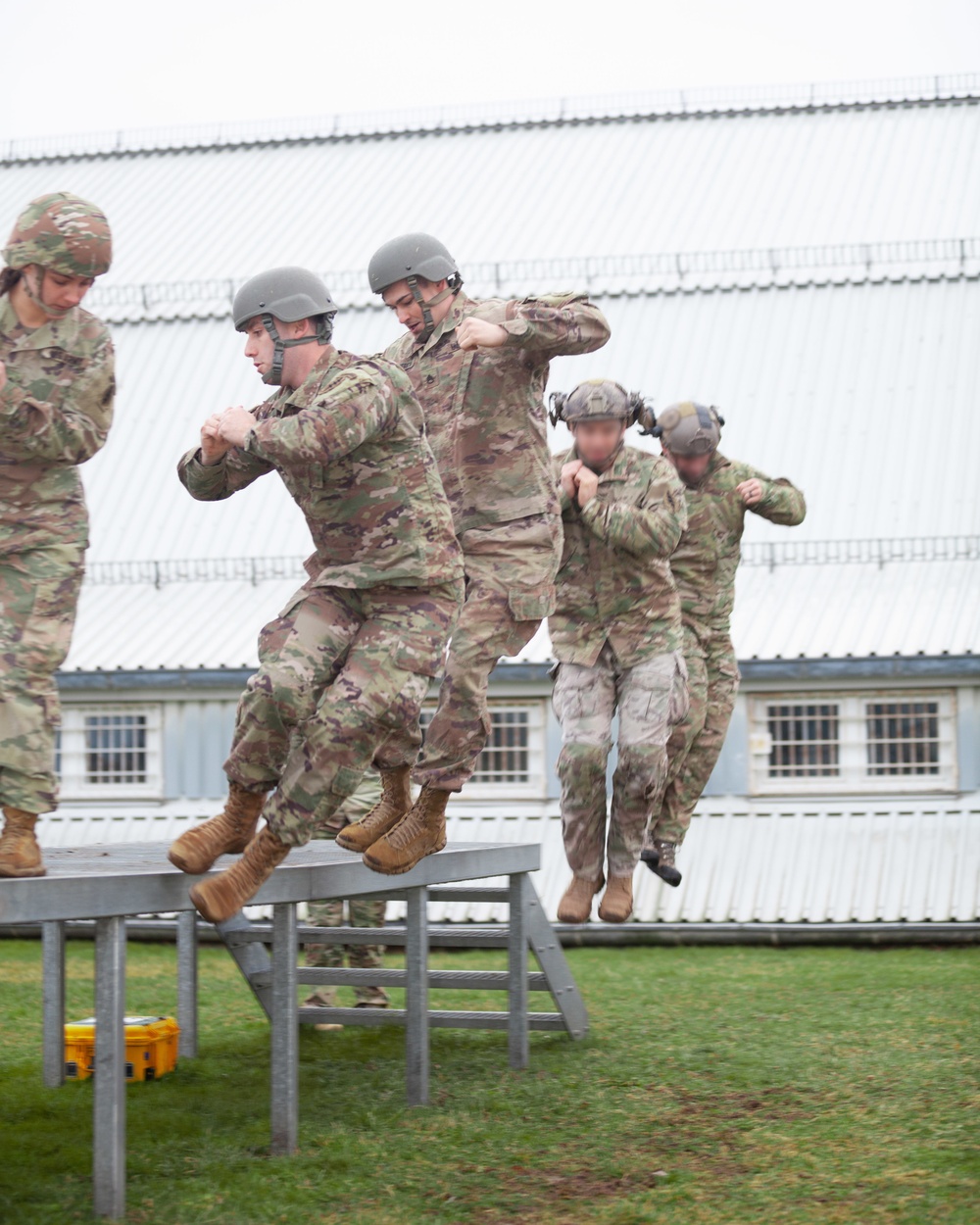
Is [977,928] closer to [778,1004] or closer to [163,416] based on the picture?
[778,1004]

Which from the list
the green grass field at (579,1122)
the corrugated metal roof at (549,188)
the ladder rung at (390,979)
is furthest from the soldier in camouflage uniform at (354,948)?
the corrugated metal roof at (549,188)

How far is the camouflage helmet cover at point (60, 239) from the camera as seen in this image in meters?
6.14

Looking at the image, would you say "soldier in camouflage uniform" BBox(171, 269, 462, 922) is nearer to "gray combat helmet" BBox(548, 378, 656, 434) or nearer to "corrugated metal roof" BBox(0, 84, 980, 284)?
"gray combat helmet" BBox(548, 378, 656, 434)

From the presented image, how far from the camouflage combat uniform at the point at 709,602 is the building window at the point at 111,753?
785cm

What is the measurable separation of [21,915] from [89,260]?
7.56 feet

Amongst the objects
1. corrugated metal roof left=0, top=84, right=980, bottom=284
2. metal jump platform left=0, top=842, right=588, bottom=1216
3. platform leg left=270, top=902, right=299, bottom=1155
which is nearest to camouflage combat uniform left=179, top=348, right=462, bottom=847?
metal jump platform left=0, top=842, right=588, bottom=1216

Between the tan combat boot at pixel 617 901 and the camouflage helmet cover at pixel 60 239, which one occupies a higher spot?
the camouflage helmet cover at pixel 60 239

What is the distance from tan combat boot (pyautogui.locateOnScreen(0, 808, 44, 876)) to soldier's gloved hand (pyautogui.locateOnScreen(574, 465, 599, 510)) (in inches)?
136

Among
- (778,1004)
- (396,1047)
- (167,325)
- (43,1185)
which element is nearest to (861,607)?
(778,1004)

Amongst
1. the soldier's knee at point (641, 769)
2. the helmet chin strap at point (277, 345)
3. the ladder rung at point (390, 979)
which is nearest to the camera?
the helmet chin strap at point (277, 345)

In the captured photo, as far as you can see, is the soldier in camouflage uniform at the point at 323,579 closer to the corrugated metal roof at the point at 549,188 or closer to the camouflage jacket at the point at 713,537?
the camouflage jacket at the point at 713,537

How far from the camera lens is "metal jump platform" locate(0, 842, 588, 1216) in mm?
6137

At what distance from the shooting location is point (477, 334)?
676 centimetres

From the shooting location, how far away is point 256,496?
727 inches
